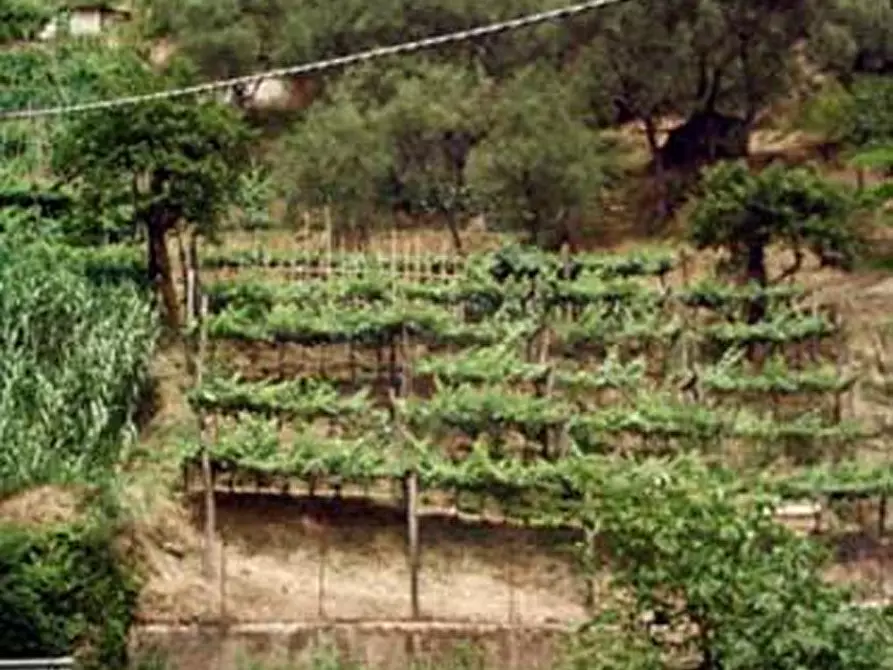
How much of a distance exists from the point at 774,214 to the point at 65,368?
5478 millimetres

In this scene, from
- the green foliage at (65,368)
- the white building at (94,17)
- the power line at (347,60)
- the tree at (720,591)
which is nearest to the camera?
the power line at (347,60)

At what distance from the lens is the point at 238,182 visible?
1423cm

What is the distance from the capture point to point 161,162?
1322 cm

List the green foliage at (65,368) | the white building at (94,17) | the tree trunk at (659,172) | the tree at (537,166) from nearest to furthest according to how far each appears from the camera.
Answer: the green foliage at (65,368) < the tree at (537,166) < the tree trunk at (659,172) < the white building at (94,17)

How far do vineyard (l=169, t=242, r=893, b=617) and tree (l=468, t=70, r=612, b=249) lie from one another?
119 cm

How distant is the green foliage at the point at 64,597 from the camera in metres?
10.1

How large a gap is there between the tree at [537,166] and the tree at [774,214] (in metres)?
1.76

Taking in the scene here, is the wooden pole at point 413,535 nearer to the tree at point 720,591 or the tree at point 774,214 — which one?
the tree at point 720,591

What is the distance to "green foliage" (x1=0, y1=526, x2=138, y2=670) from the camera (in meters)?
10.1

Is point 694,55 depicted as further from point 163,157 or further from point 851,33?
point 163,157

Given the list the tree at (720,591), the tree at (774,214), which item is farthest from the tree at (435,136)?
the tree at (720,591)

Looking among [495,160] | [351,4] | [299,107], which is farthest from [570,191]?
[299,107]

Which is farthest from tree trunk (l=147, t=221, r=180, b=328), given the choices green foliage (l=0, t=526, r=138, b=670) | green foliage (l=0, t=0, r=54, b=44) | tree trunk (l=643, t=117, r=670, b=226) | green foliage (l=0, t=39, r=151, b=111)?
green foliage (l=0, t=0, r=54, b=44)

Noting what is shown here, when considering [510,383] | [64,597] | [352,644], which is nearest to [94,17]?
[510,383]
